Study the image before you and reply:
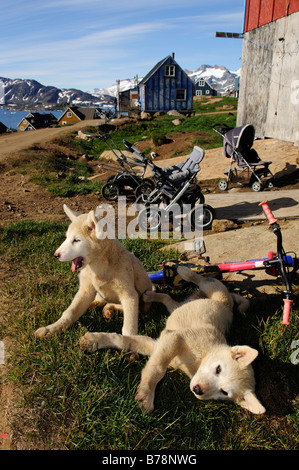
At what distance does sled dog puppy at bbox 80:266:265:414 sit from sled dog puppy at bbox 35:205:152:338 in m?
0.34

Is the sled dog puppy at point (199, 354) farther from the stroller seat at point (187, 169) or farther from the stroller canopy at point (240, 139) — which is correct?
the stroller canopy at point (240, 139)

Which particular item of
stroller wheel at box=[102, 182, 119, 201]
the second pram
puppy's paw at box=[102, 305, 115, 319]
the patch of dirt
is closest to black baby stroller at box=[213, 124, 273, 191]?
the second pram

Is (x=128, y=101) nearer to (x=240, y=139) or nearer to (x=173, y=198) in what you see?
(x=240, y=139)

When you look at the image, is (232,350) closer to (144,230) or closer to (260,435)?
(260,435)

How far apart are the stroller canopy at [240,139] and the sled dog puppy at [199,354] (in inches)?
300

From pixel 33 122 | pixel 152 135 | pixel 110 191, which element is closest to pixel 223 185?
pixel 110 191

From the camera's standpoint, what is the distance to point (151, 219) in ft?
22.9

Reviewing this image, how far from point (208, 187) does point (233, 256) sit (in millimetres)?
5884

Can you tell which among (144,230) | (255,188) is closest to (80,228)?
(144,230)

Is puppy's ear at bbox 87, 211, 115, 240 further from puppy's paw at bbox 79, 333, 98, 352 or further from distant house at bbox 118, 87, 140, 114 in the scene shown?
distant house at bbox 118, 87, 140, 114

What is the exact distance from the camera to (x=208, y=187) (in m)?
10.6

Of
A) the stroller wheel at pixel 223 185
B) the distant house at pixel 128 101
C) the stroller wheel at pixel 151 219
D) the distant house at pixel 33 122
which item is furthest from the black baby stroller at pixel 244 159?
the distant house at pixel 33 122

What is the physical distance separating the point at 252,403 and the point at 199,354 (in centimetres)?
51

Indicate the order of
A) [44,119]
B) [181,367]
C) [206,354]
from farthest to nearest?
[44,119]
[181,367]
[206,354]
